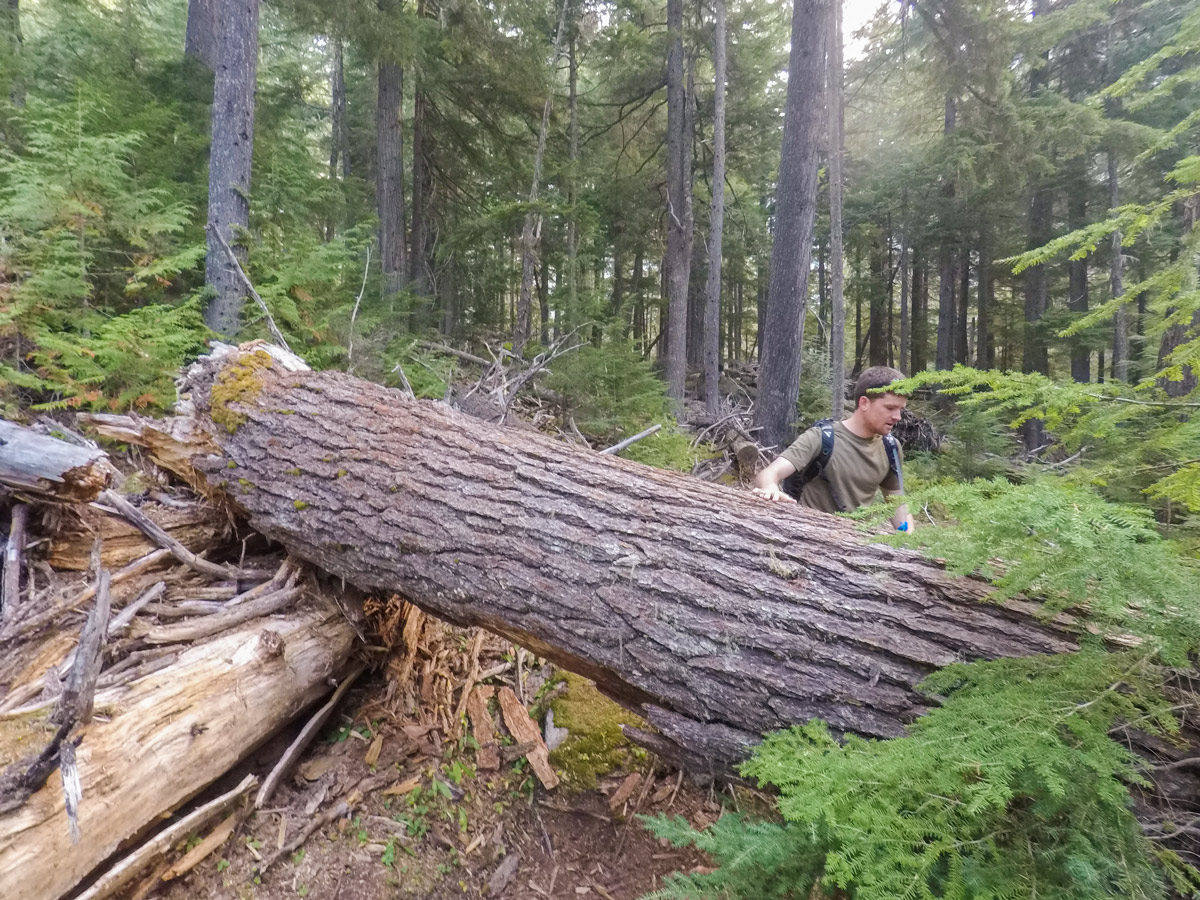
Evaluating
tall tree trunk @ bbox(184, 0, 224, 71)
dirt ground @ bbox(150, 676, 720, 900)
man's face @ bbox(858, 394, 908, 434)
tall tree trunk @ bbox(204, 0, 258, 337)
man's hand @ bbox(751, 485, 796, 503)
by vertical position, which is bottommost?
dirt ground @ bbox(150, 676, 720, 900)

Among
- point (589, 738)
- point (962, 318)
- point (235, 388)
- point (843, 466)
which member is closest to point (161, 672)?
point (235, 388)

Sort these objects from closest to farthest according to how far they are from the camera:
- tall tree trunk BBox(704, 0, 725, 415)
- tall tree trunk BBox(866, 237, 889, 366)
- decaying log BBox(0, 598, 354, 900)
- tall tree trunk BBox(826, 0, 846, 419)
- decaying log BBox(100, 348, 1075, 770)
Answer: decaying log BBox(0, 598, 354, 900), decaying log BBox(100, 348, 1075, 770), tall tree trunk BBox(826, 0, 846, 419), tall tree trunk BBox(704, 0, 725, 415), tall tree trunk BBox(866, 237, 889, 366)

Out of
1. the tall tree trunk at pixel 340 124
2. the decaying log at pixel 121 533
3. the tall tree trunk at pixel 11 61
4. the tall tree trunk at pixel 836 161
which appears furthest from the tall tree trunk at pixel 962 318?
the tall tree trunk at pixel 11 61

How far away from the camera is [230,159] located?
602 cm

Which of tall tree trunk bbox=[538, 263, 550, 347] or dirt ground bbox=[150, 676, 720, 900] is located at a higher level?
tall tree trunk bbox=[538, 263, 550, 347]

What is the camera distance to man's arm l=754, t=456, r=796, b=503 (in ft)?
9.75

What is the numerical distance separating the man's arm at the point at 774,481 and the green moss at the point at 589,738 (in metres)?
1.36

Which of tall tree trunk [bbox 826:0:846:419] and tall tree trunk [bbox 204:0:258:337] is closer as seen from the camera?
tall tree trunk [bbox 204:0:258:337]

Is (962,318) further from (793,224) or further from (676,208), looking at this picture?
(793,224)

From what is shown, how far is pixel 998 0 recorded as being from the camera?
955 cm

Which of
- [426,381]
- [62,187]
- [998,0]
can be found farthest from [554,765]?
[998,0]

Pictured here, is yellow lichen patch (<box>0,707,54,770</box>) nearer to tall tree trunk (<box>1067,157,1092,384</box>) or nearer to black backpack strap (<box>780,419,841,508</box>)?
black backpack strap (<box>780,419,841,508</box>)

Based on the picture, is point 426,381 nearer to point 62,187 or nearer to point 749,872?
point 62,187

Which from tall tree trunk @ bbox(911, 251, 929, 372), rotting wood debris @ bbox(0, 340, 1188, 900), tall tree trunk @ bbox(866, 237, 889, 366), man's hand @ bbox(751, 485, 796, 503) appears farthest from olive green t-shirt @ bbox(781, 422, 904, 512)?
tall tree trunk @ bbox(866, 237, 889, 366)
